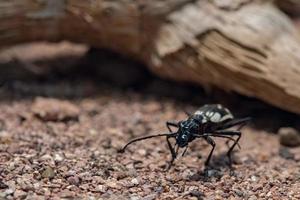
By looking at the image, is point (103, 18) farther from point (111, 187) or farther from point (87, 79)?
point (111, 187)

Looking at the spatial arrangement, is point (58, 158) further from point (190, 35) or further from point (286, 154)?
point (286, 154)

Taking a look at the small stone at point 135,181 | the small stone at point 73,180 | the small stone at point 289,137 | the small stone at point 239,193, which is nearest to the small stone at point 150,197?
the small stone at point 135,181

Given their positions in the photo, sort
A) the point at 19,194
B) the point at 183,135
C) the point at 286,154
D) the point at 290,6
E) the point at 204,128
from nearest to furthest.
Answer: the point at 19,194 → the point at 183,135 → the point at 204,128 → the point at 286,154 → the point at 290,6

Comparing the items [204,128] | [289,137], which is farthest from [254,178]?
[289,137]

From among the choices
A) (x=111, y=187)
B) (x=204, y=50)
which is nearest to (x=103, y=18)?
(x=204, y=50)

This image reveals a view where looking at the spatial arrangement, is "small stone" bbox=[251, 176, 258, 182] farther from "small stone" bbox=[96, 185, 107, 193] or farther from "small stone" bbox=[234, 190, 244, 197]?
"small stone" bbox=[96, 185, 107, 193]

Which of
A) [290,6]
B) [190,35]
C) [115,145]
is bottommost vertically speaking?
[115,145]
